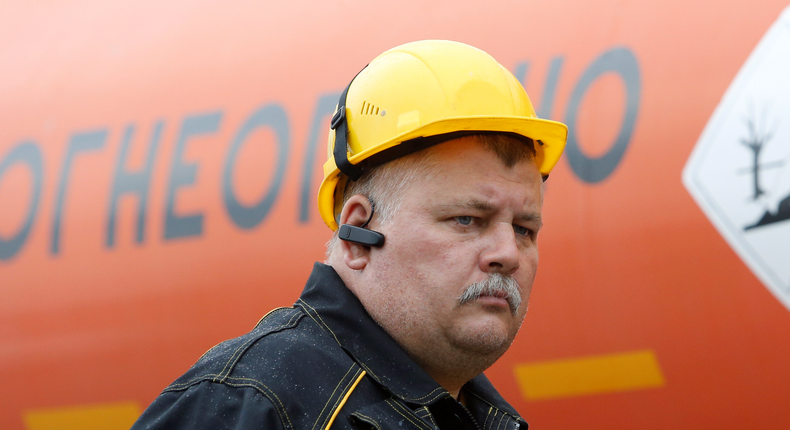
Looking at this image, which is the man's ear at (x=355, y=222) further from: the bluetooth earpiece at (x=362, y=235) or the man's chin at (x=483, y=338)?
the man's chin at (x=483, y=338)

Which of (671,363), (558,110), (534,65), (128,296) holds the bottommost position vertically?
(128,296)

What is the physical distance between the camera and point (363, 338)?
56.6 inches

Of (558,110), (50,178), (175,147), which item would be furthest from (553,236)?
(50,178)

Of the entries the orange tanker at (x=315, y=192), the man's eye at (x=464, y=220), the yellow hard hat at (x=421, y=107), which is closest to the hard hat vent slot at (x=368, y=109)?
the yellow hard hat at (x=421, y=107)

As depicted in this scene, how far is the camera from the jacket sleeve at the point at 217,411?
1194mm

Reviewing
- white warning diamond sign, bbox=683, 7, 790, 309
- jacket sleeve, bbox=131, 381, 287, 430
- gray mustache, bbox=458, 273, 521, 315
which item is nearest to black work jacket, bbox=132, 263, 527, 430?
jacket sleeve, bbox=131, 381, 287, 430

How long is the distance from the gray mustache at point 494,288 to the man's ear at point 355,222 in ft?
0.71

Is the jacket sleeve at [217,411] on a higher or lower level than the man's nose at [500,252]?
lower

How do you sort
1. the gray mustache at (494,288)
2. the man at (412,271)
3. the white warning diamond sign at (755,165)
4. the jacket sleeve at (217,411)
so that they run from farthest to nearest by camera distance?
the white warning diamond sign at (755,165), the gray mustache at (494,288), the man at (412,271), the jacket sleeve at (217,411)

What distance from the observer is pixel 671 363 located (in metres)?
2.03

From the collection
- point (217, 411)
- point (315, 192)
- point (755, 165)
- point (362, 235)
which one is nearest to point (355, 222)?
point (362, 235)

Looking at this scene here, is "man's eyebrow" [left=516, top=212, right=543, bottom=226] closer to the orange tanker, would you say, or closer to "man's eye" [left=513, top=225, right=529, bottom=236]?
"man's eye" [left=513, top=225, right=529, bottom=236]

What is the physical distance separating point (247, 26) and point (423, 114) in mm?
1587

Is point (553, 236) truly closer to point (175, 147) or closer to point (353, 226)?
point (353, 226)
